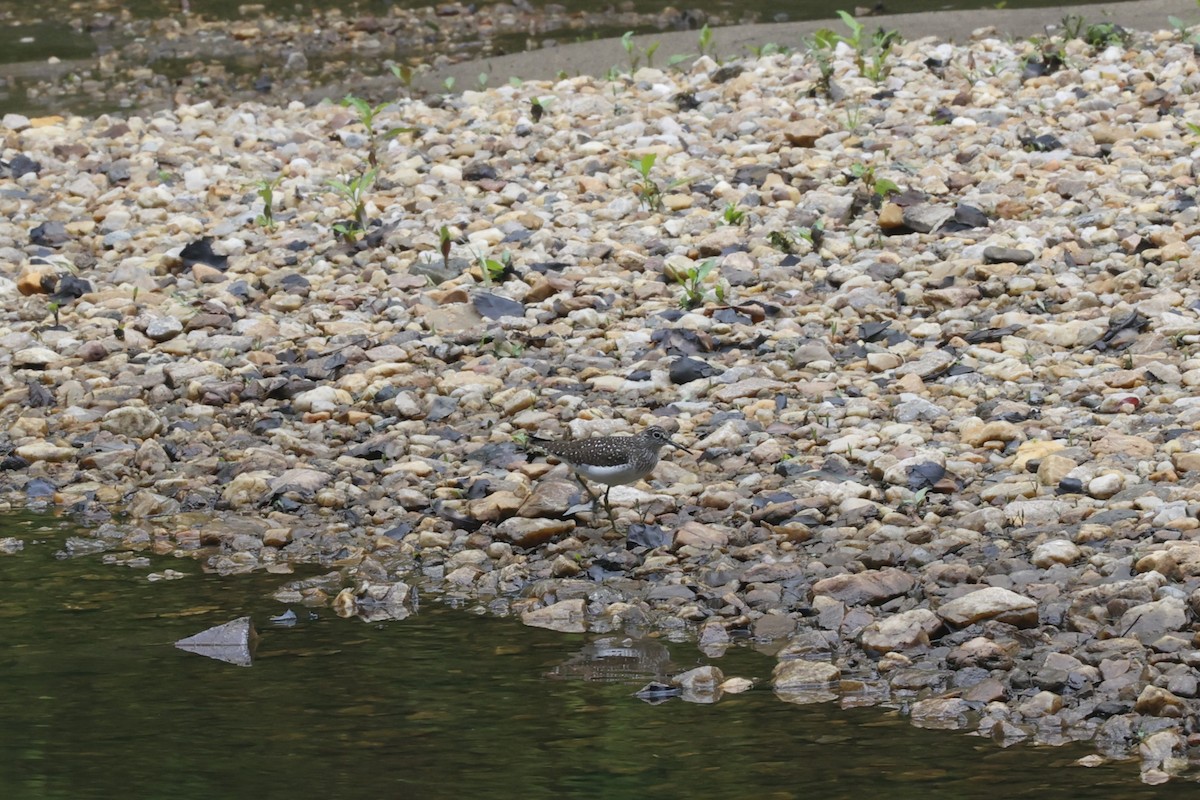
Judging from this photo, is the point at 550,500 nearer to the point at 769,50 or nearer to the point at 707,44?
the point at 769,50

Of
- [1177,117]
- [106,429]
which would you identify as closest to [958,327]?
[1177,117]

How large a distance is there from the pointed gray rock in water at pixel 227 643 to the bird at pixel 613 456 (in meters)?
1.88

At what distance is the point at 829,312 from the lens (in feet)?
33.1

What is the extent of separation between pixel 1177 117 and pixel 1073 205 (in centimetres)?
219

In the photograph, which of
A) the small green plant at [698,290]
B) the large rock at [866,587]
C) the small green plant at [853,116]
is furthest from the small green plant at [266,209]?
the large rock at [866,587]

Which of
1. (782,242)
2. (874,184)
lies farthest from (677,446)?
(874,184)

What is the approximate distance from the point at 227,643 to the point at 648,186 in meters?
6.13

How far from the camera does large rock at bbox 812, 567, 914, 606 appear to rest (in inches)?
275

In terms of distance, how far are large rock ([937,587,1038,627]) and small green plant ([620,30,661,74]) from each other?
9.65m

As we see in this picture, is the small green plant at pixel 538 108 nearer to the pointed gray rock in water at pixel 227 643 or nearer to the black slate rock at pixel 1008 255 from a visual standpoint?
the black slate rock at pixel 1008 255

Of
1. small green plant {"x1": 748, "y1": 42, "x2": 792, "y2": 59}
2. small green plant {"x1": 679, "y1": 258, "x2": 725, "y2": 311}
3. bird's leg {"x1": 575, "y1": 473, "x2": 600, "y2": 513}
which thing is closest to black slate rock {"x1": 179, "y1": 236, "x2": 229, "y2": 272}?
small green plant {"x1": 679, "y1": 258, "x2": 725, "y2": 311}

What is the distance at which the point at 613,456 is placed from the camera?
7.83 m

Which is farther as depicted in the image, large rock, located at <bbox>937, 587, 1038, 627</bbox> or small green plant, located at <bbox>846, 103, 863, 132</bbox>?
small green plant, located at <bbox>846, 103, 863, 132</bbox>

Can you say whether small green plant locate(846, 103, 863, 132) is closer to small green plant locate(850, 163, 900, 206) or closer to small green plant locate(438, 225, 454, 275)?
small green plant locate(850, 163, 900, 206)
